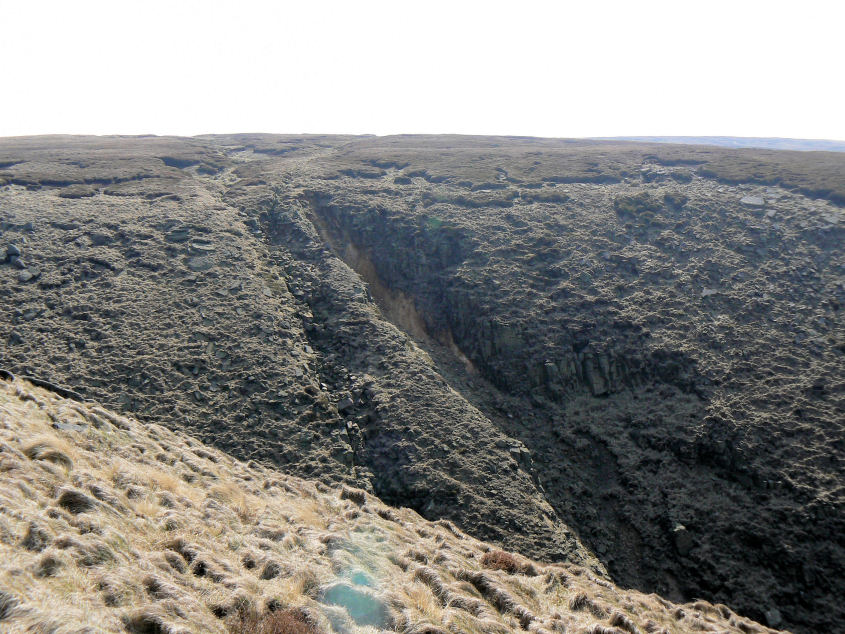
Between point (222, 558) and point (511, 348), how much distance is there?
17907 millimetres

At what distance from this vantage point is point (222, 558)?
8.70 meters

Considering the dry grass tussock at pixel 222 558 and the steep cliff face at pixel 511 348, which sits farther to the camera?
the steep cliff face at pixel 511 348

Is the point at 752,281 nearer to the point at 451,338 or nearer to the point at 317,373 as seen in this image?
the point at 451,338

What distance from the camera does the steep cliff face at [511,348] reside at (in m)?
16.7

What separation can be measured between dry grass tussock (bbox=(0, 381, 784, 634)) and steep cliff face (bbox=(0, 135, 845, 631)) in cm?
248

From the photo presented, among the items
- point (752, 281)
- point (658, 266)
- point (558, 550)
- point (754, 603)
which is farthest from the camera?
point (658, 266)

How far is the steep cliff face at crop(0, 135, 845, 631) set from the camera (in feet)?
54.7

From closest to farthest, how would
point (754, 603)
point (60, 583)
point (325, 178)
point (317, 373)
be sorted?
point (60, 583)
point (754, 603)
point (317, 373)
point (325, 178)

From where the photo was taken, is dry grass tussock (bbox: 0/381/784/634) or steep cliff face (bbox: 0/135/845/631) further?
steep cliff face (bbox: 0/135/845/631)

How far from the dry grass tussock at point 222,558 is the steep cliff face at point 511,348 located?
2476 mm

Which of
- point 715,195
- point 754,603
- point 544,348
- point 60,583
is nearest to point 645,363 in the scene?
point 544,348

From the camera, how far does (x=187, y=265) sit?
86.9 ft

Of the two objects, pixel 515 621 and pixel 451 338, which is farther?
pixel 451 338

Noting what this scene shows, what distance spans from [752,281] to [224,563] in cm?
2751
